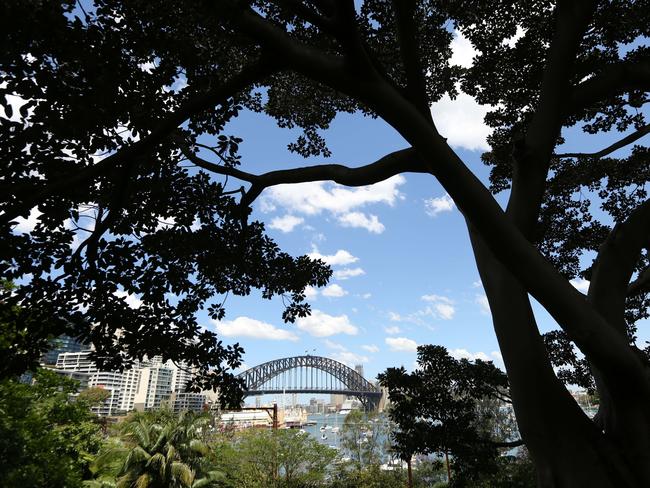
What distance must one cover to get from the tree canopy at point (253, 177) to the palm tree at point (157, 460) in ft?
48.3

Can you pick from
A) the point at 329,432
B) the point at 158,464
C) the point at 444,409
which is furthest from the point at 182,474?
the point at 329,432

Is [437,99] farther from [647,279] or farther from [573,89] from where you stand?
[647,279]

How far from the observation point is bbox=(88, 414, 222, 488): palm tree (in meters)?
17.2

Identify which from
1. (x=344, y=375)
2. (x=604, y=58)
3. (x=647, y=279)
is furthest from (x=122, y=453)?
(x=344, y=375)

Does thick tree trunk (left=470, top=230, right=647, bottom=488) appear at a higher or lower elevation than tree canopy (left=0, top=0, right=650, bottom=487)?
lower

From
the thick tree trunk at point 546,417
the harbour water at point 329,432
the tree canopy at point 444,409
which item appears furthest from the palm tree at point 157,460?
the thick tree trunk at point 546,417

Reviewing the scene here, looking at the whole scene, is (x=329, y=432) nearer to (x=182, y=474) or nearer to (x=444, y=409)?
(x=182, y=474)

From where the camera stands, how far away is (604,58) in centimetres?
660

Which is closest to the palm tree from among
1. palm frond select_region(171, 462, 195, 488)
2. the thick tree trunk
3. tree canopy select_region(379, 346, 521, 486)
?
palm frond select_region(171, 462, 195, 488)

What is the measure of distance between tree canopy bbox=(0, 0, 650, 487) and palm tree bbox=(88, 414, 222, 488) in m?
14.7

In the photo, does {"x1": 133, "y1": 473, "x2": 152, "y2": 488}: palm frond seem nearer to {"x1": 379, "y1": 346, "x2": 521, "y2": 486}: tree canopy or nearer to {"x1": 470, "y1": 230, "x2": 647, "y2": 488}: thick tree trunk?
{"x1": 379, "y1": 346, "x2": 521, "y2": 486}: tree canopy

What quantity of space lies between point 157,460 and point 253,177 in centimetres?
1650

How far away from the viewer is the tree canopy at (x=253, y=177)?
3492 millimetres

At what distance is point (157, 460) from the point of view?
1739cm
